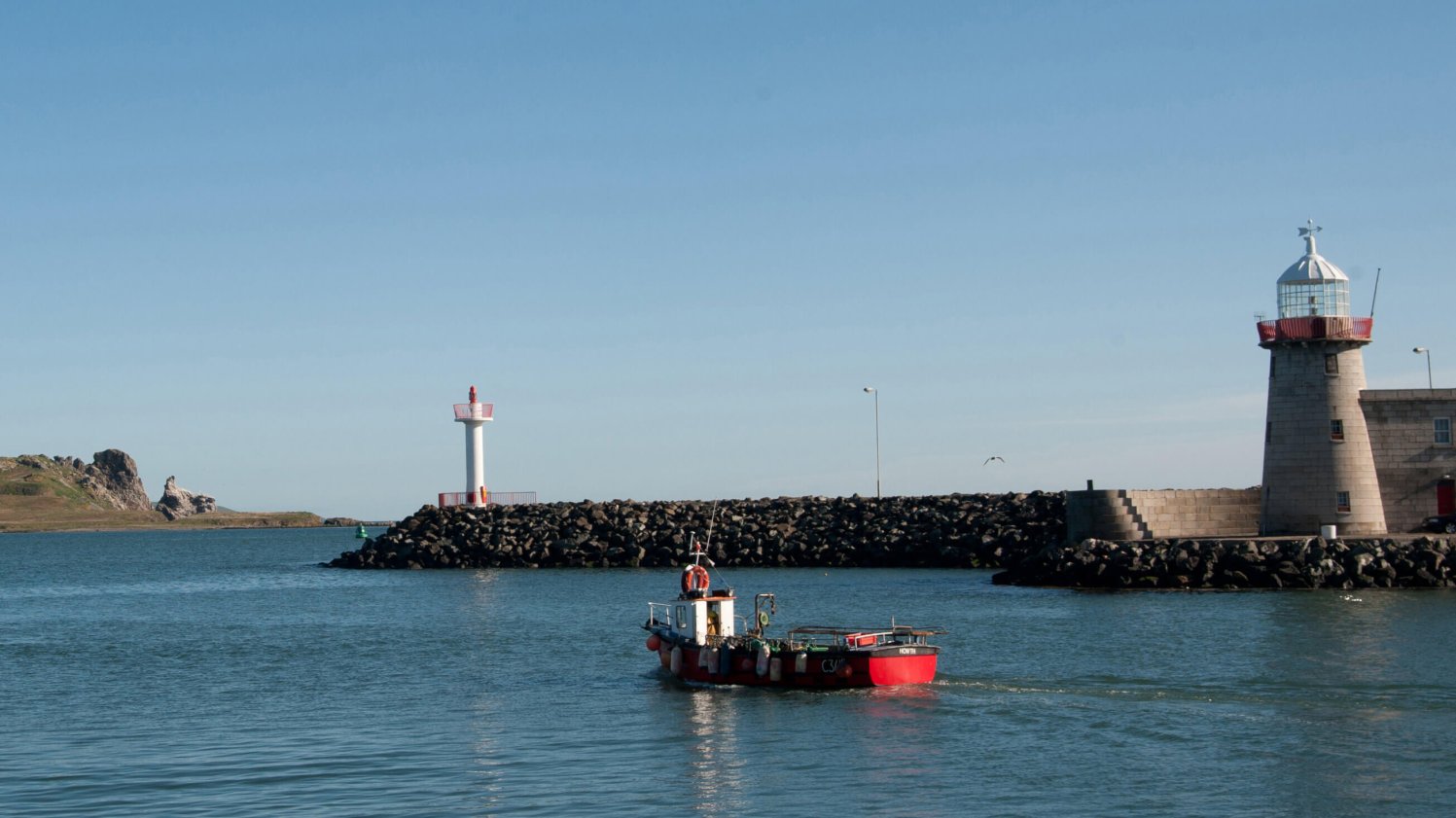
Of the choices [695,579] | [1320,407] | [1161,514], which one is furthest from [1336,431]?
[695,579]

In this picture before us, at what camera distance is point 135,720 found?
3108 cm

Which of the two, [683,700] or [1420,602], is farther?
[1420,602]

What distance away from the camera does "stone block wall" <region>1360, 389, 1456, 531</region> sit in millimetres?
54312

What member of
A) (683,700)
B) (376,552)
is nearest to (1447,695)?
(683,700)

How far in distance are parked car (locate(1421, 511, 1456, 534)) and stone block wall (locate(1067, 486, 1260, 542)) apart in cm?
637

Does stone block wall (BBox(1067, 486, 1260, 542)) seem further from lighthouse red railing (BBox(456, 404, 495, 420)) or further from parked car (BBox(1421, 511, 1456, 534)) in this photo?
lighthouse red railing (BBox(456, 404, 495, 420))

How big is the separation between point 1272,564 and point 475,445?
46308 mm

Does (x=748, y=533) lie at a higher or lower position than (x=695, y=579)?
higher

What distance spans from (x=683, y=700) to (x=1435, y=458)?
112 feet

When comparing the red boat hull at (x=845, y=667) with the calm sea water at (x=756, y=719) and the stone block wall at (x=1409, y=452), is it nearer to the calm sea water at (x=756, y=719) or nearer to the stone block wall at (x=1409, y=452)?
the calm sea water at (x=756, y=719)

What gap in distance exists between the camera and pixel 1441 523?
54.6 m

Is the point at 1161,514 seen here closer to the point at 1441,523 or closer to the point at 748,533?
the point at 1441,523

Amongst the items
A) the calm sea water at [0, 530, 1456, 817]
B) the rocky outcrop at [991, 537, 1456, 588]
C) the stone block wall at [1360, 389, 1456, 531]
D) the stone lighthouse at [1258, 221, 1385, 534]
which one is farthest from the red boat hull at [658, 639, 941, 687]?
the stone block wall at [1360, 389, 1456, 531]

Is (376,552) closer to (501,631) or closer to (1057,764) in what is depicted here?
(501,631)
